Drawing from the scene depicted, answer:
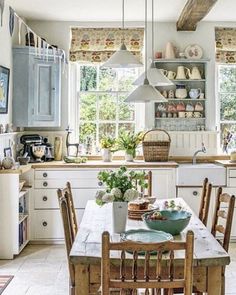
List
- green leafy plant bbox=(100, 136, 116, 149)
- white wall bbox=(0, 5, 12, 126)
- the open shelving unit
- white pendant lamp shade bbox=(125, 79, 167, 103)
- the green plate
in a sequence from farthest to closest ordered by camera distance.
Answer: the open shelving unit < green leafy plant bbox=(100, 136, 116, 149) < white wall bbox=(0, 5, 12, 126) < white pendant lamp shade bbox=(125, 79, 167, 103) < the green plate

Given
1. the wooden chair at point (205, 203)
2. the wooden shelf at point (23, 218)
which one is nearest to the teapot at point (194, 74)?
the wooden chair at point (205, 203)

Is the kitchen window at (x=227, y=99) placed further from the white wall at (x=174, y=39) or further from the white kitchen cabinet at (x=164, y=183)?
the white kitchen cabinet at (x=164, y=183)

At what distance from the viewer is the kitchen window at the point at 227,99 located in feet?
19.7

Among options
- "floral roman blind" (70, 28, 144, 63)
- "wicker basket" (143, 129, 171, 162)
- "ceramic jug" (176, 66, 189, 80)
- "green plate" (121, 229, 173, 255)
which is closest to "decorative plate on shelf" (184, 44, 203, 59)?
"ceramic jug" (176, 66, 189, 80)

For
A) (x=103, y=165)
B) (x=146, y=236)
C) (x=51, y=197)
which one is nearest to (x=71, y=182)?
(x=51, y=197)

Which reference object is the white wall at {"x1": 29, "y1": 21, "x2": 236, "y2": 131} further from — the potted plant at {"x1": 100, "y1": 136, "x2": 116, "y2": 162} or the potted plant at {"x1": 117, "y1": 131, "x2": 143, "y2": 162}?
the potted plant at {"x1": 100, "y1": 136, "x2": 116, "y2": 162}

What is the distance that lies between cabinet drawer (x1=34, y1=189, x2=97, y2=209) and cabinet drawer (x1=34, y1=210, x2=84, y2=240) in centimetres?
7

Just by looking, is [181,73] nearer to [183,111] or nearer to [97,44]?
[183,111]

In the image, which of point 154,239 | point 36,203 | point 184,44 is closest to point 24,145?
point 36,203

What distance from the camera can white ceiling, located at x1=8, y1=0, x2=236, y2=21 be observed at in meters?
4.99

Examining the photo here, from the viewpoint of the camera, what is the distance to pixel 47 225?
5.20m

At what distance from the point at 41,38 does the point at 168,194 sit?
2529 mm

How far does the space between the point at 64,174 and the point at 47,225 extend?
2.04ft

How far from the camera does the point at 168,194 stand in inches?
204
